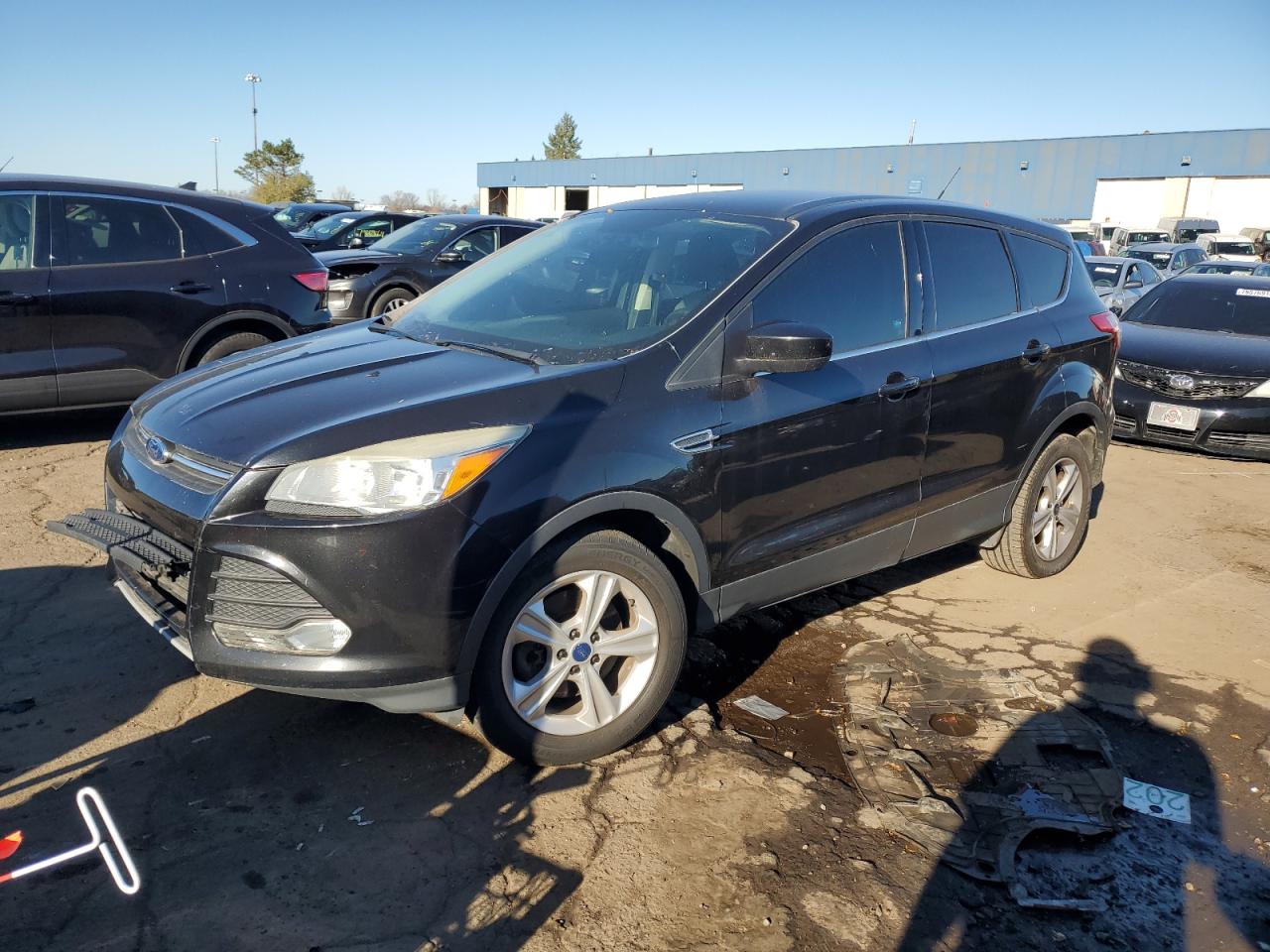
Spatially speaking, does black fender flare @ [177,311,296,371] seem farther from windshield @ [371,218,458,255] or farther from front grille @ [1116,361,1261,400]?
front grille @ [1116,361,1261,400]

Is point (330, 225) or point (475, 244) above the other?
point (330, 225)

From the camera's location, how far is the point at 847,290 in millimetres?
3977

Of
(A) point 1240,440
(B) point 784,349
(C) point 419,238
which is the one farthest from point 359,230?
(B) point 784,349

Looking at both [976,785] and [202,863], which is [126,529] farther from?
[976,785]

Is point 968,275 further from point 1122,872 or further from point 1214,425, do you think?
Answer: point 1214,425

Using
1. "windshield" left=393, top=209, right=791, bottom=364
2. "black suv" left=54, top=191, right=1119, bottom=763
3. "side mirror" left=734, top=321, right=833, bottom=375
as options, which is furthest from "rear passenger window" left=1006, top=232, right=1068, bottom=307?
"side mirror" left=734, top=321, right=833, bottom=375

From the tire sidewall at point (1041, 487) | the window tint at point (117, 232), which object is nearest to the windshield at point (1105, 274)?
the tire sidewall at point (1041, 487)

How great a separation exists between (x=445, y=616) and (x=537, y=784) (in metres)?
0.70

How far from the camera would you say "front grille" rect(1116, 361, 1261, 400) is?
784cm

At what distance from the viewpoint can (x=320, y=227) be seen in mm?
17531

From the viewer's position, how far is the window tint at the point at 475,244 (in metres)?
11.8

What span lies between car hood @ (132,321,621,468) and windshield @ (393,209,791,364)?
0.22 meters

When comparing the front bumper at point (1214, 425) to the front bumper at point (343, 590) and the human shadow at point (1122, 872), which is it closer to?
the human shadow at point (1122, 872)

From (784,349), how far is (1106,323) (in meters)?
2.85
